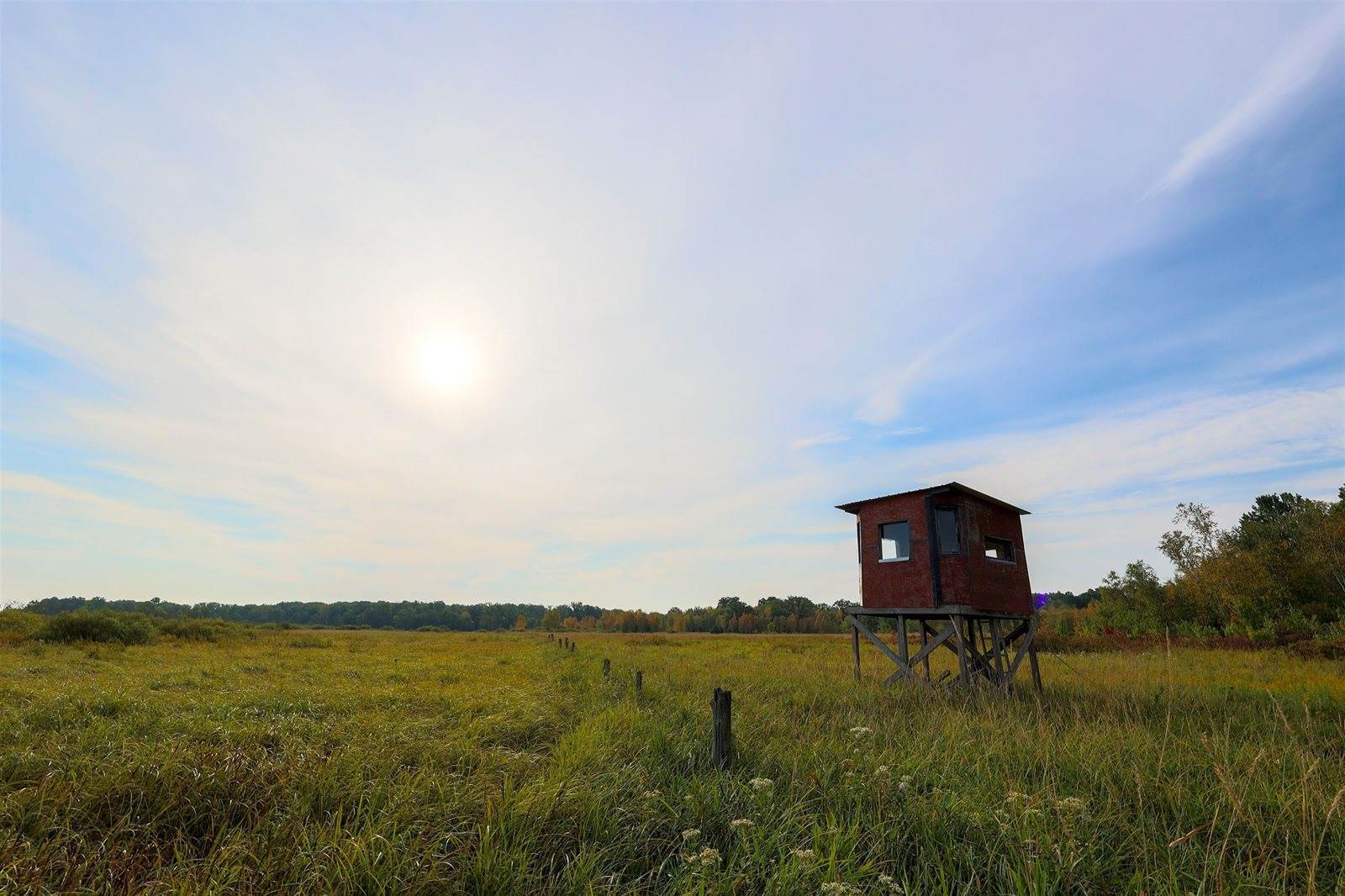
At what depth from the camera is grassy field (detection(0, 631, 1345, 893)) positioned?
442cm

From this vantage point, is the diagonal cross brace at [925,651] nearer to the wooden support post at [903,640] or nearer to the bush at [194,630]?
the wooden support post at [903,640]

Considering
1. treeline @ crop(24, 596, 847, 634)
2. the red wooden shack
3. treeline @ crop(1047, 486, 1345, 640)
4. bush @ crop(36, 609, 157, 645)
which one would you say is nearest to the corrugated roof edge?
the red wooden shack

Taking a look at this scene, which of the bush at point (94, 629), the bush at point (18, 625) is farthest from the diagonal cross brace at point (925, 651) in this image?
the bush at point (18, 625)

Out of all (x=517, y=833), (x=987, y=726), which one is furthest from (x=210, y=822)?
(x=987, y=726)

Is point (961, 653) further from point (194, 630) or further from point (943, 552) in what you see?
point (194, 630)

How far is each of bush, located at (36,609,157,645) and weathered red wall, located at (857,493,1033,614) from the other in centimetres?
3697

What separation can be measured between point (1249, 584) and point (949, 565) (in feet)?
144

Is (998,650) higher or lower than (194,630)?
higher

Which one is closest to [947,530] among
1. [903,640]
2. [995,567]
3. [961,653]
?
[995,567]

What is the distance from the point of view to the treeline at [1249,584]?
39688 millimetres

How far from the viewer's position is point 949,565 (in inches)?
639

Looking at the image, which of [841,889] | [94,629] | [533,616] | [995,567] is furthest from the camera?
[533,616]

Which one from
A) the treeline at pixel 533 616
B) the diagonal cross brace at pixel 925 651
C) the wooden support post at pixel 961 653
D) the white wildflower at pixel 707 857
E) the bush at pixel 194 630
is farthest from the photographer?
the treeline at pixel 533 616

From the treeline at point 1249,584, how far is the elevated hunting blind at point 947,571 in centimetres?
2649
